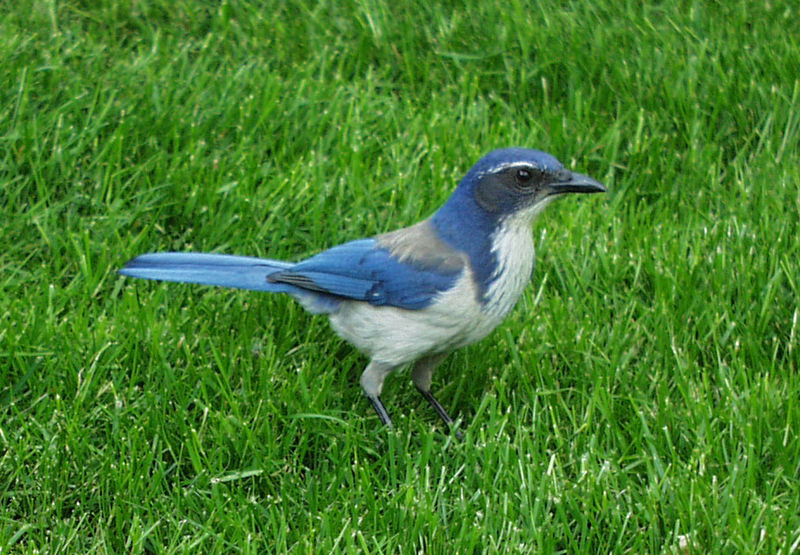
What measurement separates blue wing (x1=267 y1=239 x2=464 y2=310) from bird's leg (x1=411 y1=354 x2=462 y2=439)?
34cm

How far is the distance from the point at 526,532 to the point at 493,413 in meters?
0.63

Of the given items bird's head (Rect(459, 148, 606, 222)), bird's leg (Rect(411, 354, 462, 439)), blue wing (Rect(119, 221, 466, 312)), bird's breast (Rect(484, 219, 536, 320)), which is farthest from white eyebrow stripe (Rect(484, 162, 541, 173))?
bird's leg (Rect(411, 354, 462, 439))

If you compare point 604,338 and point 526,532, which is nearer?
point 526,532

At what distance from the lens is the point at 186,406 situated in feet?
14.4

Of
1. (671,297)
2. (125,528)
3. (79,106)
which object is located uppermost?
(79,106)

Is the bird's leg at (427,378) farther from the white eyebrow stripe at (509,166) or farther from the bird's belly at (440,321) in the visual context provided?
the white eyebrow stripe at (509,166)

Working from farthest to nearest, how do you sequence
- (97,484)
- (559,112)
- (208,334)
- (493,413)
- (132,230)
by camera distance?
(559,112) → (132,230) → (208,334) → (493,413) → (97,484)

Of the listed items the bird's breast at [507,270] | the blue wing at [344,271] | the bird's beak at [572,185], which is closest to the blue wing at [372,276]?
the blue wing at [344,271]

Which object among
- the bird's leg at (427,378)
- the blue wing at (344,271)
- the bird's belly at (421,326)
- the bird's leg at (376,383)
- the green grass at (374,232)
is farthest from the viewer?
the bird's leg at (427,378)

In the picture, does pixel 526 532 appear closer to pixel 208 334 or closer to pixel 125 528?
pixel 125 528

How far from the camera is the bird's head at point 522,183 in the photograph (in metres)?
4.29

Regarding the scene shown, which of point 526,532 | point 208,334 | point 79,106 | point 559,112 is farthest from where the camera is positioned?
point 559,112

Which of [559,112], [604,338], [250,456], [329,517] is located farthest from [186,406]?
[559,112]

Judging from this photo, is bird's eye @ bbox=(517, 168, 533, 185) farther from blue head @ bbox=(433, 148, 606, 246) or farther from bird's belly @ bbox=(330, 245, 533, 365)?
bird's belly @ bbox=(330, 245, 533, 365)
